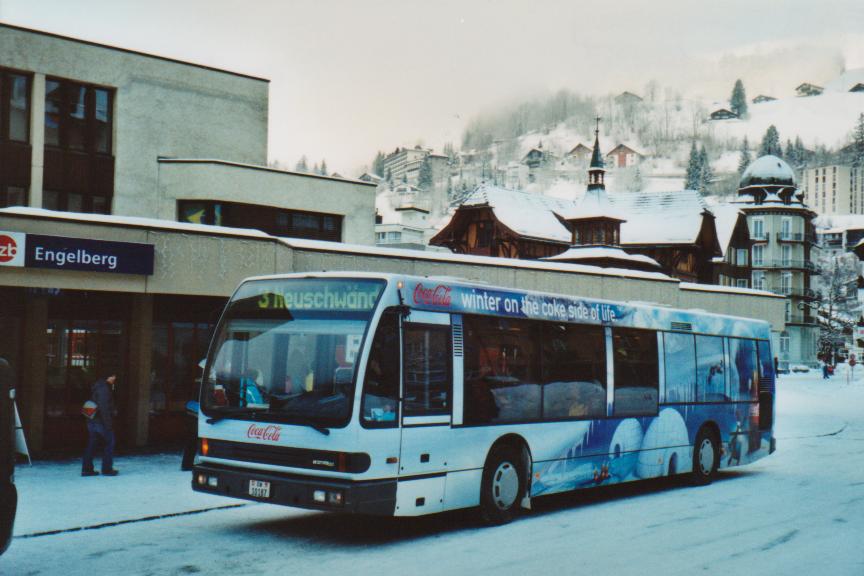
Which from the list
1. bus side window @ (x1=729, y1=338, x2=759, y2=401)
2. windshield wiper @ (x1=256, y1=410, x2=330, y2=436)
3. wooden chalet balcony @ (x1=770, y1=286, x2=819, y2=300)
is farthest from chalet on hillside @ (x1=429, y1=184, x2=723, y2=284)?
windshield wiper @ (x1=256, y1=410, x2=330, y2=436)

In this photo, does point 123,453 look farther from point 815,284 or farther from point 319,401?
point 815,284

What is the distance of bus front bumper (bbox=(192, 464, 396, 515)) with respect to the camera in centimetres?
946

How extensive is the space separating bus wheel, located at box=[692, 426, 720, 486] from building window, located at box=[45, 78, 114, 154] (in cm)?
1576

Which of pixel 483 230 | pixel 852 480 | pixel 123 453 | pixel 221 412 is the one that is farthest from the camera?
pixel 483 230

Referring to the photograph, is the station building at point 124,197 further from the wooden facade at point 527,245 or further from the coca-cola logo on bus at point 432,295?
the wooden facade at point 527,245

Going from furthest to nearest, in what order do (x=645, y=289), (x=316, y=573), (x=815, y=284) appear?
(x=815, y=284) → (x=645, y=289) → (x=316, y=573)

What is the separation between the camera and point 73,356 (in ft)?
62.1

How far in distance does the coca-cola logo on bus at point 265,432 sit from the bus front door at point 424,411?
4.28ft

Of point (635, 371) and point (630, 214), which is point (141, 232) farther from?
point (630, 214)

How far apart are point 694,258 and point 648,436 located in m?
59.1

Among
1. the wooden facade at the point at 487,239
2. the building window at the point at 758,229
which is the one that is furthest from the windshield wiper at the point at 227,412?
the building window at the point at 758,229

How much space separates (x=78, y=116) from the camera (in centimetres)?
2322

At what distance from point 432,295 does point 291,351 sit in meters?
1.67

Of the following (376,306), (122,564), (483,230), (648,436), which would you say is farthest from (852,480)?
(483,230)
